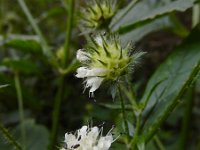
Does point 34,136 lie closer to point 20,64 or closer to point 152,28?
point 20,64

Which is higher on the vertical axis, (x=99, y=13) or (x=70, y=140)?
(x=99, y=13)

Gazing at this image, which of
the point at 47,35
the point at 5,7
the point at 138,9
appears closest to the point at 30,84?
the point at 47,35

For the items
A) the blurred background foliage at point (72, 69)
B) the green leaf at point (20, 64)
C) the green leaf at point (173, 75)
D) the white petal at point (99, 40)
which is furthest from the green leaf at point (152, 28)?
the white petal at point (99, 40)

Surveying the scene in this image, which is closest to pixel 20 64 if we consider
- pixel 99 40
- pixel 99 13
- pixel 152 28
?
pixel 152 28

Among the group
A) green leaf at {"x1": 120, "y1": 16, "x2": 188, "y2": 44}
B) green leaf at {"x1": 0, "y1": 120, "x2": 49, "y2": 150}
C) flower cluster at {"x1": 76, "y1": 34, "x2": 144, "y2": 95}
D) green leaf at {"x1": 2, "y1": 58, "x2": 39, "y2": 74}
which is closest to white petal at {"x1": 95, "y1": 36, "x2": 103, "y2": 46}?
flower cluster at {"x1": 76, "y1": 34, "x2": 144, "y2": 95}

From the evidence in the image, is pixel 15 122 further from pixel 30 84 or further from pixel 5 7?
pixel 5 7

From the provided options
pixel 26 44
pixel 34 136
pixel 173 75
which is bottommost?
pixel 34 136
